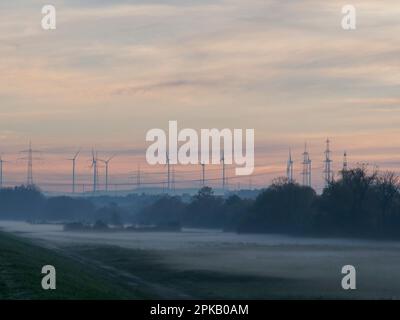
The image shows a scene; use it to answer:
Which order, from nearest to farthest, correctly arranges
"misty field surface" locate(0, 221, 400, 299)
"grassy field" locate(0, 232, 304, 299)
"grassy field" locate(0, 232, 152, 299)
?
"grassy field" locate(0, 232, 152, 299) < "grassy field" locate(0, 232, 304, 299) < "misty field surface" locate(0, 221, 400, 299)

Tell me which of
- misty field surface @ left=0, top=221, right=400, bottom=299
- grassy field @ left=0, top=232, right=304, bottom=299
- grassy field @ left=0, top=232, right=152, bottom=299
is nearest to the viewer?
grassy field @ left=0, top=232, right=152, bottom=299

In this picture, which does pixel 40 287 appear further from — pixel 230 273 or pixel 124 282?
pixel 230 273

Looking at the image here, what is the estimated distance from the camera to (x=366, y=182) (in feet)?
445

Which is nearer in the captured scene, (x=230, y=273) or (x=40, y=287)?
(x=40, y=287)

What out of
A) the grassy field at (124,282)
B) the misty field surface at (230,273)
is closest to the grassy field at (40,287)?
A: the grassy field at (124,282)

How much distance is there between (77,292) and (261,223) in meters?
112

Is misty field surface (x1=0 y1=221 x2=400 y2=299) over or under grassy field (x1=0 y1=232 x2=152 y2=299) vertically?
under

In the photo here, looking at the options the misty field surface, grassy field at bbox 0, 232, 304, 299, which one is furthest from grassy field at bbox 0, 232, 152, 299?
the misty field surface

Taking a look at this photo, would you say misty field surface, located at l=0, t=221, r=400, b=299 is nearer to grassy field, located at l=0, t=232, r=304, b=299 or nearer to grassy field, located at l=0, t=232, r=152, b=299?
grassy field, located at l=0, t=232, r=304, b=299

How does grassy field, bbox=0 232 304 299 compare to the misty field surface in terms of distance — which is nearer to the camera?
grassy field, bbox=0 232 304 299

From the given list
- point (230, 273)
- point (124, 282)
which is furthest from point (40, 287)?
point (230, 273)

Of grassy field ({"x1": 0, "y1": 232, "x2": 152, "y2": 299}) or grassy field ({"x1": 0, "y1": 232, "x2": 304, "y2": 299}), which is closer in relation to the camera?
grassy field ({"x1": 0, "y1": 232, "x2": 152, "y2": 299})
